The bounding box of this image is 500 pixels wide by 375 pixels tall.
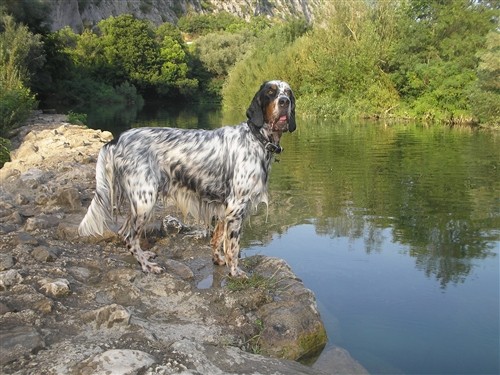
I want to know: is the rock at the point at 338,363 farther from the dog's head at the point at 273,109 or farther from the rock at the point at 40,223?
the rock at the point at 40,223

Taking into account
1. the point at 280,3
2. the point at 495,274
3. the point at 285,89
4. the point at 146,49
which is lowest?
the point at 495,274

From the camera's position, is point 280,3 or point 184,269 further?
point 280,3

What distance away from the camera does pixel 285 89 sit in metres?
5.26

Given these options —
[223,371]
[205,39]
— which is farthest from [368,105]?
[205,39]

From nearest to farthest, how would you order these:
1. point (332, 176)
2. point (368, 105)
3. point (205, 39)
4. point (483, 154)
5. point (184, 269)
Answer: point (184, 269), point (332, 176), point (483, 154), point (368, 105), point (205, 39)

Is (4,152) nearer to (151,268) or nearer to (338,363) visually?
(151,268)

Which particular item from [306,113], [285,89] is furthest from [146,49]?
[285,89]

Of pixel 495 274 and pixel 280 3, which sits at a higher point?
pixel 280 3

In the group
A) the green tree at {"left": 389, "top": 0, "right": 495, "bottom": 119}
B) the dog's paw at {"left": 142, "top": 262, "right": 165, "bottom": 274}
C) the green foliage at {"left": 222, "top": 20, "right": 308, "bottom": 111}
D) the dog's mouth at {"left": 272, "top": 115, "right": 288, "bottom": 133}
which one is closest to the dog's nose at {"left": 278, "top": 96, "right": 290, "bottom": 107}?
the dog's mouth at {"left": 272, "top": 115, "right": 288, "bottom": 133}

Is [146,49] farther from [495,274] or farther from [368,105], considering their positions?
[495,274]

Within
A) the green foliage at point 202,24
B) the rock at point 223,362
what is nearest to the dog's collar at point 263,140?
the rock at point 223,362

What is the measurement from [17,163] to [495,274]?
9113mm

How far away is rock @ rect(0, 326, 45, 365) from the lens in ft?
10.5

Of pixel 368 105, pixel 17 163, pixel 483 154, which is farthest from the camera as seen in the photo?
pixel 368 105
